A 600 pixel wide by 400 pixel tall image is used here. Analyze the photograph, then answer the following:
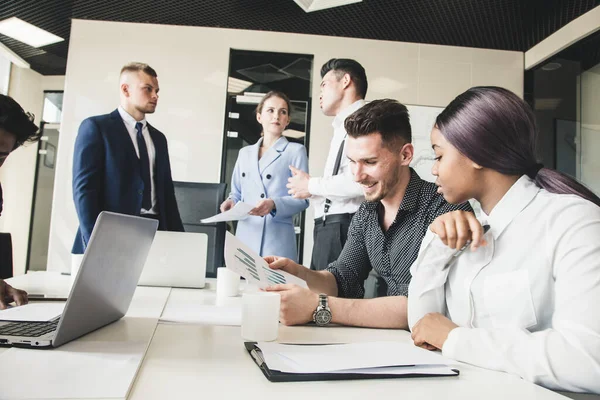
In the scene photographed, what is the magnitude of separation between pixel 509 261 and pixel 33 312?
3.47 feet

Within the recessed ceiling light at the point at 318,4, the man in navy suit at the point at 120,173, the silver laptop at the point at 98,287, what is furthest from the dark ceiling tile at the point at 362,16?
the silver laptop at the point at 98,287

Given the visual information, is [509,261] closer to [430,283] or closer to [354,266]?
[430,283]

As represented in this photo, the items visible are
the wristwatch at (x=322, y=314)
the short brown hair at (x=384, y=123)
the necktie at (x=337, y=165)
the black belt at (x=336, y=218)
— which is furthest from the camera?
the necktie at (x=337, y=165)

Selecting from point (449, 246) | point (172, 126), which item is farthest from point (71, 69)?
point (449, 246)

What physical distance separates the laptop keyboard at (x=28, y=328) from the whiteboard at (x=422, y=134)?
3.38m

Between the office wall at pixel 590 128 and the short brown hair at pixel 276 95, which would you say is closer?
the office wall at pixel 590 128

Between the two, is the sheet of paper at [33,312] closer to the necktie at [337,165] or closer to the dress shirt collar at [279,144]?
the necktie at [337,165]

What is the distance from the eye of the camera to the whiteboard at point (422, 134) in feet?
12.9

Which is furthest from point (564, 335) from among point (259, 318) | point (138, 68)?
point (138, 68)

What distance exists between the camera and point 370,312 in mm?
1167

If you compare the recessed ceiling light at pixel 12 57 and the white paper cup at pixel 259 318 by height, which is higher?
the recessed ceiling light at pixel 12 57

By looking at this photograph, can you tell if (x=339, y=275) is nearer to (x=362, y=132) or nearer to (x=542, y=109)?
(x=362, y=132)

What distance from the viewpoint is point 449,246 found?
41.2 inches

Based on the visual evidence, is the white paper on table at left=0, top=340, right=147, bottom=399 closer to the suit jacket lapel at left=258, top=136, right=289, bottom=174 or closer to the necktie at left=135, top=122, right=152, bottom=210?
the necktie at left=135, top=122, right=152, bottom=210
